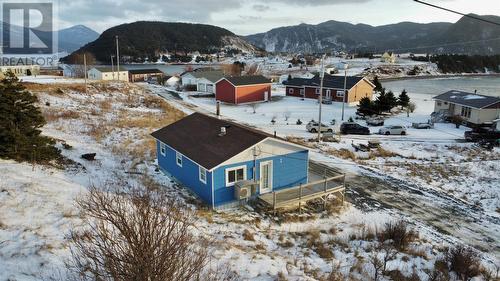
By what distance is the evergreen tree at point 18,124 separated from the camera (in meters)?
17.9

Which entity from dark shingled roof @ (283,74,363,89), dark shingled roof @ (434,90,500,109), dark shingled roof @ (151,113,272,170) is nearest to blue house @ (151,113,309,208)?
dark shingled roof @ (151,113,272,170)

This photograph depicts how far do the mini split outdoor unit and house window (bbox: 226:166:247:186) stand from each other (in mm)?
306

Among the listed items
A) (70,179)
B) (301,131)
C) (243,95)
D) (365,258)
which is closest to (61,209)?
(70,179)

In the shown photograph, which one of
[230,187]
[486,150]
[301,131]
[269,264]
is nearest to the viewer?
[269,264]

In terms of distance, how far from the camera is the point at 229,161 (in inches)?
701

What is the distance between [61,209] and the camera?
14.4 m

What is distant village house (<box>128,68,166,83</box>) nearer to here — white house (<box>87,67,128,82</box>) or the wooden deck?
white house (<box>87,67,128,82</box>)

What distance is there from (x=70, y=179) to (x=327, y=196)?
532 inches

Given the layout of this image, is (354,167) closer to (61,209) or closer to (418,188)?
(418,188)

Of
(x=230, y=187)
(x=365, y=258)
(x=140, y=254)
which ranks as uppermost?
(x=140, y=254)

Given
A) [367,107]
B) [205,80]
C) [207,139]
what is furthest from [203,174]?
[205,80]

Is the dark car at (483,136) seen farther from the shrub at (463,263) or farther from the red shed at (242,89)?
the red shed at (242,89)

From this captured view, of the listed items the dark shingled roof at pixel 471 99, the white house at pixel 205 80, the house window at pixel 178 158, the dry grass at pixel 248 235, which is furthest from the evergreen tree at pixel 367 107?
the dry grass at pixel 248 235

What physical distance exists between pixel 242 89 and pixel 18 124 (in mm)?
42690
